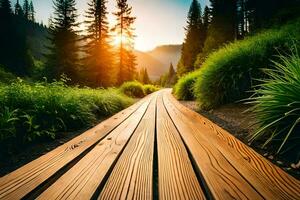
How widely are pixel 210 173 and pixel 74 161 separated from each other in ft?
3.32

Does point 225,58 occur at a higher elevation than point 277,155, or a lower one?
higher

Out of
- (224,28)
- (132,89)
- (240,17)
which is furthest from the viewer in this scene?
(240,17)

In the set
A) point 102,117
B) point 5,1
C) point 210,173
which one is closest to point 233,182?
point 210,173

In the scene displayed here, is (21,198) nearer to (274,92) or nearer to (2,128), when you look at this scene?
(2,128)

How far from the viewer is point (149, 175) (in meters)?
1.34

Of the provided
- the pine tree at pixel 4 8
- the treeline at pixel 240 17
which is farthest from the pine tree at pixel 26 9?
the treeline at pixel 240 17

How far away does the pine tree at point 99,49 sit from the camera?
24.3 metres

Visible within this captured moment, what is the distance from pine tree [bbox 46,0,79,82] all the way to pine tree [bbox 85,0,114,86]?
1.61 metres

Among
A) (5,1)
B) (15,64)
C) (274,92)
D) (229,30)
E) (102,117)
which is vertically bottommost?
(102,117)

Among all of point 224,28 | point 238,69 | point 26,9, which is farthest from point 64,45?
point 26,9

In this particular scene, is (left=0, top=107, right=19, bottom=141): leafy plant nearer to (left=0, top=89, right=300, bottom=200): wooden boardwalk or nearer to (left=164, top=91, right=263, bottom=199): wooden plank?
(left=0, top=89, right=300, bottom=200): wooden boardwalk

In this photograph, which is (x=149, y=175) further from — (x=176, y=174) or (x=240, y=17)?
(x=240, y=17)

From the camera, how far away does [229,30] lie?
79.5ft

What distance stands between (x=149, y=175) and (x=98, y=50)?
24340 millimetres
